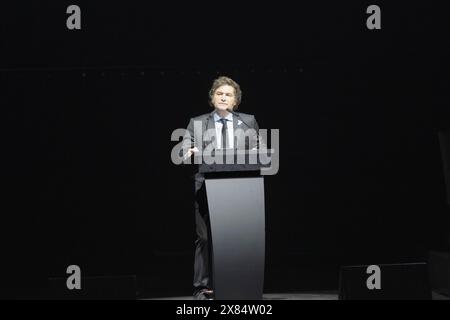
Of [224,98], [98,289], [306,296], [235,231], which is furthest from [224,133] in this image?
[306,296]

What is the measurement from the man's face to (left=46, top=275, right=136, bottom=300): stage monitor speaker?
100 centimetres

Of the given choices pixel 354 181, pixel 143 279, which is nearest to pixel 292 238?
pixel 354 181

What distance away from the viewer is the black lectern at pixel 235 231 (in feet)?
13.3

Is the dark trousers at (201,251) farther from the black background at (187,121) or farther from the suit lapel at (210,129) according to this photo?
the black background at (187,121)

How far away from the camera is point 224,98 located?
14.5 ft

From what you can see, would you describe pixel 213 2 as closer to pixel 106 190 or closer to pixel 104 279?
pixel 106 190

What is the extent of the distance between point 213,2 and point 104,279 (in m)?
A: 2.56

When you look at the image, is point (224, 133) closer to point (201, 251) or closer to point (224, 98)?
point (224, 98)

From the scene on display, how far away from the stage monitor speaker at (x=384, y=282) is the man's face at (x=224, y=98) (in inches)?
40.4

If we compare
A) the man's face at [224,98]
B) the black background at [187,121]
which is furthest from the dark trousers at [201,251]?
the black background at [187,121]

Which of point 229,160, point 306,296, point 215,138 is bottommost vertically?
point 306,296

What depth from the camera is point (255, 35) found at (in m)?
6.01

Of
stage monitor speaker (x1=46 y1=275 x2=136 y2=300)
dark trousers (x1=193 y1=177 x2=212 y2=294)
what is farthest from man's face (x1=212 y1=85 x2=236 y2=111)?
stage monitor speaker (x1=46 y1=275 x2=136 y2=300)

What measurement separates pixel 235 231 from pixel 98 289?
0.73 meters
